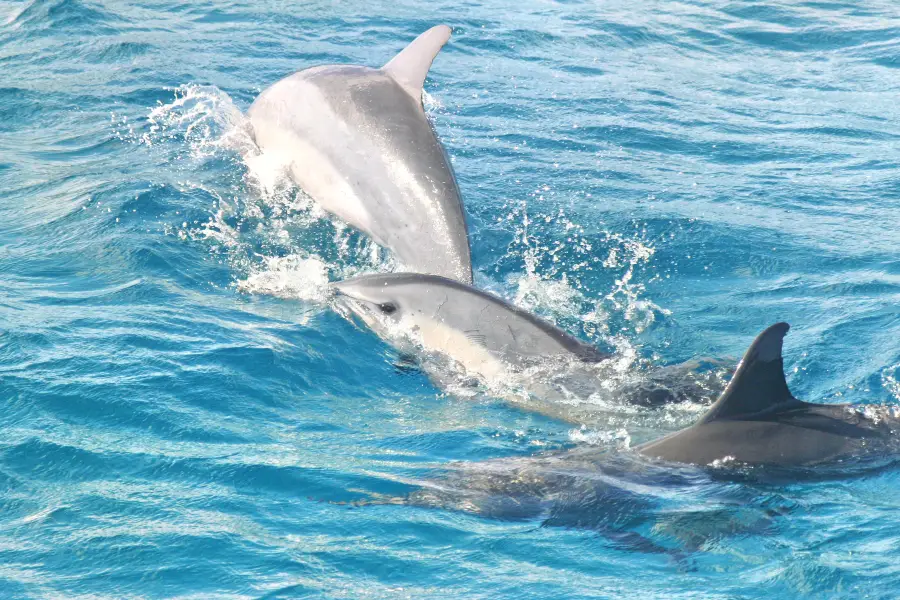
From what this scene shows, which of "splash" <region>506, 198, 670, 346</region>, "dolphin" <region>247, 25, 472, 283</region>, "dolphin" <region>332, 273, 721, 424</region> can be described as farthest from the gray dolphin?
"dolphin" <region>247, 25, 472, 283</region>

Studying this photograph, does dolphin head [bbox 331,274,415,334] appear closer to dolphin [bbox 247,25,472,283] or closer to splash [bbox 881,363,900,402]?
dolphin [bbox 247,25,472,283]

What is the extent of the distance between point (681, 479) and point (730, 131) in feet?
31.2

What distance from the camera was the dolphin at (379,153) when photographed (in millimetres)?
9297

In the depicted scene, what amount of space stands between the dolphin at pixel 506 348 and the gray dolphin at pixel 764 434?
3.80 ft

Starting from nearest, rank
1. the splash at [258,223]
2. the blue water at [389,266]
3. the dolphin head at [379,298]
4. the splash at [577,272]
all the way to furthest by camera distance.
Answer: the blue water at [389,266] < the dolphin head at [379,298] < the splash at [577,272] < the splash at [258,223]

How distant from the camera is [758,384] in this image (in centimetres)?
630

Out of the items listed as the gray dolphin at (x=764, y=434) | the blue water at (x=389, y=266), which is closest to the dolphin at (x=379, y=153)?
the blue water at (x=389, y=266)

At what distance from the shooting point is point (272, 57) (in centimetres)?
1683

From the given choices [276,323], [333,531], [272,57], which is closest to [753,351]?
[333,531]

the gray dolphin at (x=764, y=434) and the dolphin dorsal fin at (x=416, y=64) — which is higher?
the dolphin dorsal fin at (x=416, y=64)

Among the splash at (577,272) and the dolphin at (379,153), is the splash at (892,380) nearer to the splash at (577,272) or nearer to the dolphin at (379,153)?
the splash at (577,272)

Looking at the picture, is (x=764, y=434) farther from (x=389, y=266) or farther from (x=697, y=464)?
(x=389, y=266)

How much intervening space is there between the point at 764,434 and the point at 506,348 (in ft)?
7.18

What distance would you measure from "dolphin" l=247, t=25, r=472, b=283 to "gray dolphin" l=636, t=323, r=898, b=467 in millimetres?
3059
